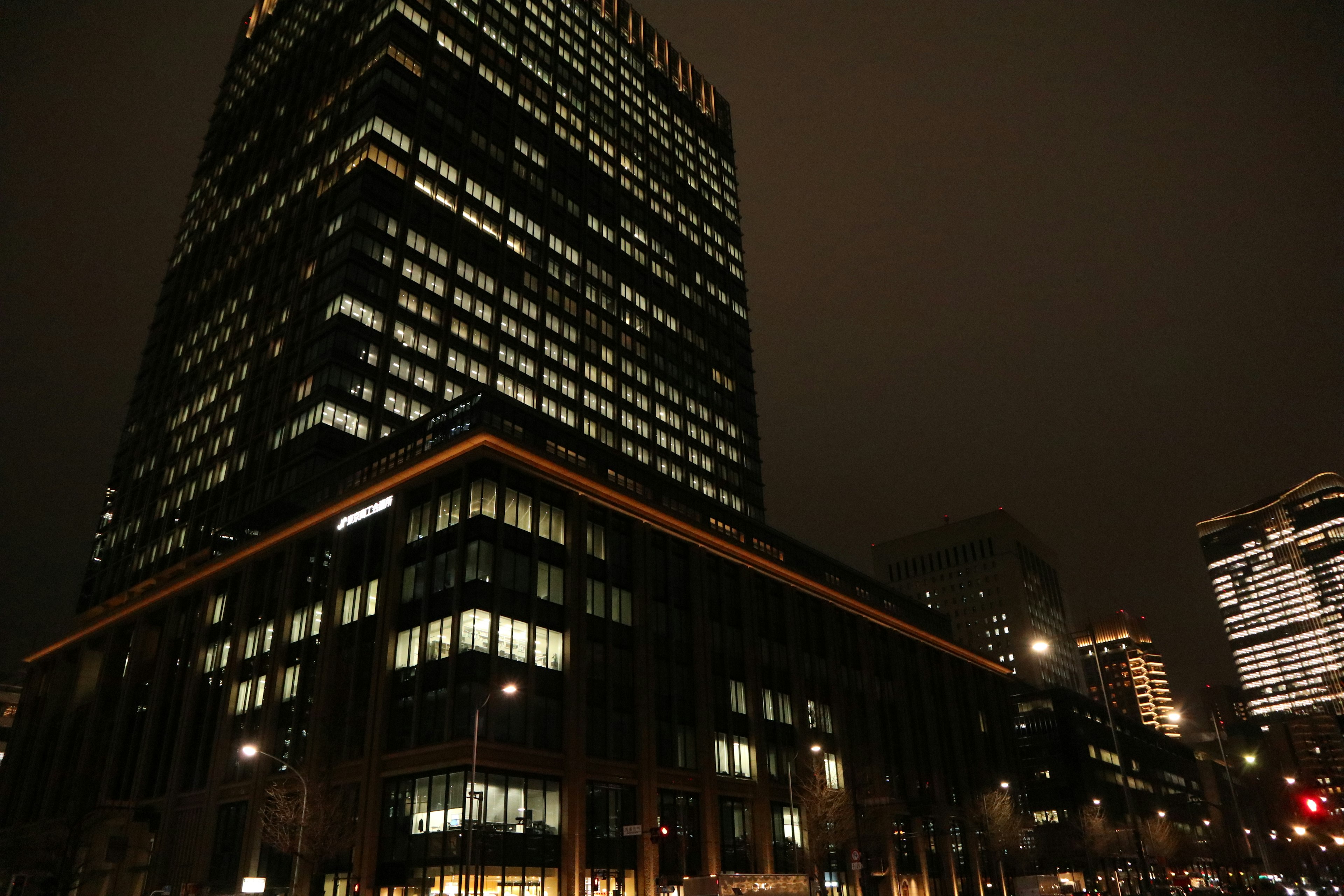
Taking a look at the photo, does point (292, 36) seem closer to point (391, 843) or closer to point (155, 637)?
point (155, 637)

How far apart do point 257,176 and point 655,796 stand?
89146 mm

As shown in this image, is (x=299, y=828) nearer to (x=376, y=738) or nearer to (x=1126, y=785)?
(x=376, y=738)

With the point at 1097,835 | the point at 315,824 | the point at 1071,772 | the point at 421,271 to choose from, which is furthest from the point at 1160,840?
the point at 421,271

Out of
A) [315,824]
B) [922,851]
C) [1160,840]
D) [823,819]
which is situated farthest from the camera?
[1160,840]

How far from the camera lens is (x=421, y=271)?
287ft

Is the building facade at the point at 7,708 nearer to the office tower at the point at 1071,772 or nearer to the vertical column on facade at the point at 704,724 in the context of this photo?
the vertical column on facade at the point at 704,724

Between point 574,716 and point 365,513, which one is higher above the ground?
point 365,513

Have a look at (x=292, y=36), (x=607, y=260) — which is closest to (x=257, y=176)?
(x=292, y=36)

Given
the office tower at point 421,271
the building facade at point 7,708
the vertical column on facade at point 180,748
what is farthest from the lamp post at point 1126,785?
the building facade at point 7,708

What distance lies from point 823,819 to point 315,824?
36.8 m

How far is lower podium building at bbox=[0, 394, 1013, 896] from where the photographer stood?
52.3 m

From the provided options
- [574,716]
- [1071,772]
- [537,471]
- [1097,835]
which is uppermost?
[537,471]

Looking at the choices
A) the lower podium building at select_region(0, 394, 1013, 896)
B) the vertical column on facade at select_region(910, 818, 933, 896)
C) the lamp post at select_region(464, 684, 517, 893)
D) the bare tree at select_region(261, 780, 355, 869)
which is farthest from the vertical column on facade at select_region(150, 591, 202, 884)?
the vertical column on facade at select_region(910, 818, 933, 896)

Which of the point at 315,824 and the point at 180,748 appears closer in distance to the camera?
the point at 315,824
